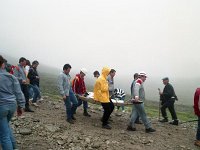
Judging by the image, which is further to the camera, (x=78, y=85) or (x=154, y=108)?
(x=154, y=108)

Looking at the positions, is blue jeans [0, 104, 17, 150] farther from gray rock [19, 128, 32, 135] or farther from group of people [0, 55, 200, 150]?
gray rock [19, 128, 32, 135]

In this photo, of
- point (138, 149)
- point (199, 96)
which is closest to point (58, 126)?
point (138, 149)

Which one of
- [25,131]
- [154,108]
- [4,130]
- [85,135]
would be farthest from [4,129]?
[154,108]

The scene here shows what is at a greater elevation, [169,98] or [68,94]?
[68,94]

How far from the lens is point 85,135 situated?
34.2 ft

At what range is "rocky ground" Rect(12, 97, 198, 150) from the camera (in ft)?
31.0

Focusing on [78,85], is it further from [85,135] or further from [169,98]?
[169,98]

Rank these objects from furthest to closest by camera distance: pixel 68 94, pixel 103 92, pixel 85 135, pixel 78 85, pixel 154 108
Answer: pixel 154 108
pixel 78 85
pixel 68 94
pixel 103 92
pixel 85 135

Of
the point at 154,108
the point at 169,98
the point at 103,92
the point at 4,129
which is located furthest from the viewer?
the point at 154,108

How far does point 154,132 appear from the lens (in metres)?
12.2

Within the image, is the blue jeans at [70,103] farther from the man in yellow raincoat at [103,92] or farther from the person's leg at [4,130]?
the person's leg at [4,130]

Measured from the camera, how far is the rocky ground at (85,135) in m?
9.44

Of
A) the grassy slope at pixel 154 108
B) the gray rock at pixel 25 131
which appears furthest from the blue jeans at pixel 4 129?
the grassy slope at pixel 154 108

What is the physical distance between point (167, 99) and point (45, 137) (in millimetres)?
7585
